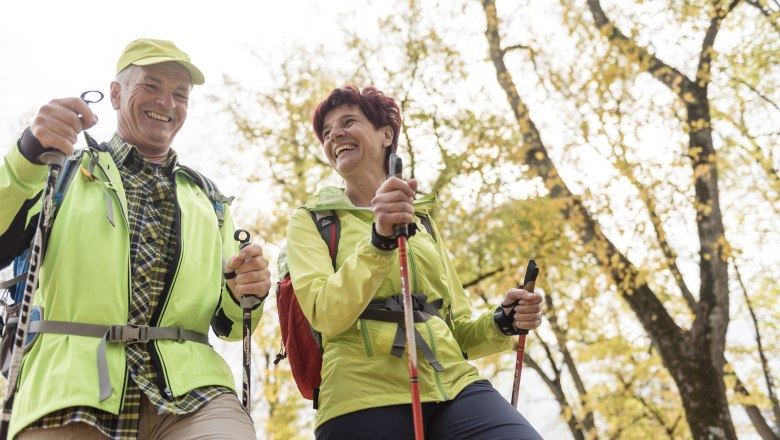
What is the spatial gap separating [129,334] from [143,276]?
292 mm

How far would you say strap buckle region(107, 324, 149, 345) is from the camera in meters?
2.35

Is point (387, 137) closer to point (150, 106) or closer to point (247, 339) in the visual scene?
point (150, 106)

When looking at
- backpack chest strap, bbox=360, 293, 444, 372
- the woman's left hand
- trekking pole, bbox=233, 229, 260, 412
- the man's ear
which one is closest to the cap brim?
the man's ear

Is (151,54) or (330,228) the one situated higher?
(151,54)

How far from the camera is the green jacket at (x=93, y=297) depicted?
7.13 ft

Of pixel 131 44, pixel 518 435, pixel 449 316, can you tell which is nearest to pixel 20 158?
pixel 131 44

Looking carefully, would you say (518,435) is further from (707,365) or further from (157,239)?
(707,365)

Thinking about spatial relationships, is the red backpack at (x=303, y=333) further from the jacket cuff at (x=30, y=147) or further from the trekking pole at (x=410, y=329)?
the jacket cuff at (x=30, y=147)

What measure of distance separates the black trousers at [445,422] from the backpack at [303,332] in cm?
26

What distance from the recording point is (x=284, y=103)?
48.3ft

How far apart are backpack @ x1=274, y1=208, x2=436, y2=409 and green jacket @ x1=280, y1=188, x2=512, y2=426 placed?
0.04 meters

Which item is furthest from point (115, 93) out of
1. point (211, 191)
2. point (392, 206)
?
point (392, 206)

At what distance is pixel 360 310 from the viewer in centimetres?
254

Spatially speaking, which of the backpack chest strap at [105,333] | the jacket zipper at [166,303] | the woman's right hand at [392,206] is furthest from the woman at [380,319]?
the backpack chest strap at [105,333]
